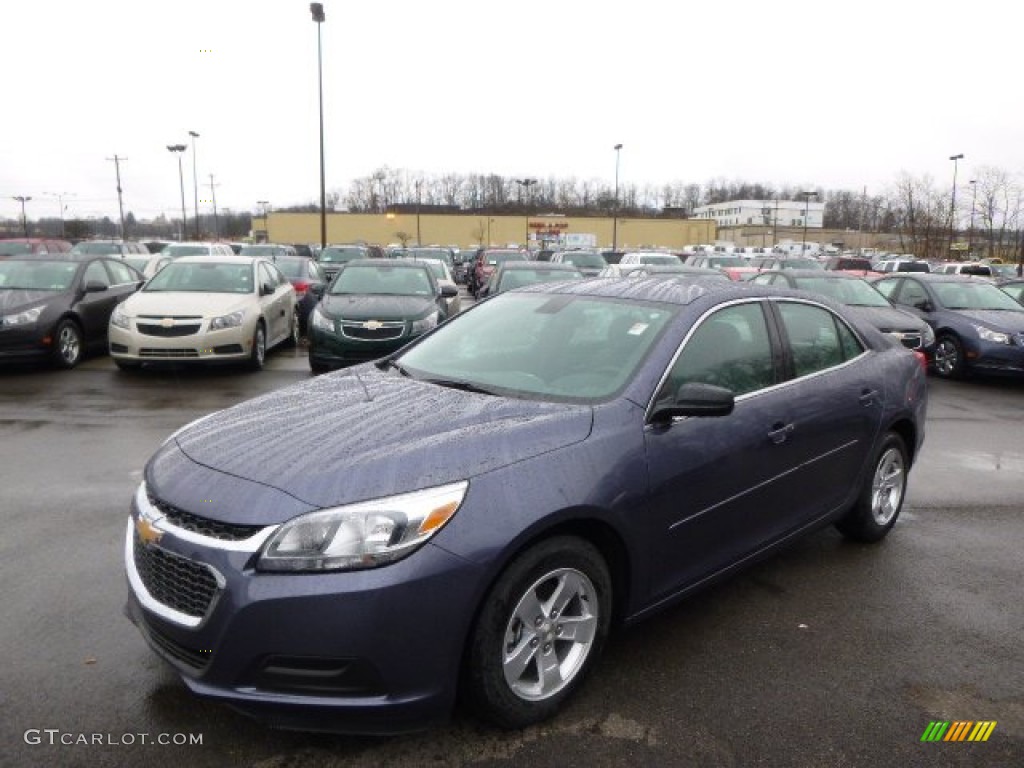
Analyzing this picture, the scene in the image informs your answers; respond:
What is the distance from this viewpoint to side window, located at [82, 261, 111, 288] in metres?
11.6

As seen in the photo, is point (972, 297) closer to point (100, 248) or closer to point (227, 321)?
point (227, 321)

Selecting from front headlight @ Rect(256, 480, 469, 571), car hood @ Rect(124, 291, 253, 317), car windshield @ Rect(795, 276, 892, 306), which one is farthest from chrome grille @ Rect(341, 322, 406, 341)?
front headlight @ Rect(256, 480, 469, 571)

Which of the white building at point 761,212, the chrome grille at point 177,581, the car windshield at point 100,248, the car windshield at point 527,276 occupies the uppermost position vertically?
the white building at point 761,212

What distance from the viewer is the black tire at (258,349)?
10.9m

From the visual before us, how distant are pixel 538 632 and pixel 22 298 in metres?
10.4

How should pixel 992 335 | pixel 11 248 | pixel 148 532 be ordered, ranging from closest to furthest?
1. pixel 148 532
2. pixel 992 335
3. pixel 11 248

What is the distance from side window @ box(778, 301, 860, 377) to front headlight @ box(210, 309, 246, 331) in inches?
313

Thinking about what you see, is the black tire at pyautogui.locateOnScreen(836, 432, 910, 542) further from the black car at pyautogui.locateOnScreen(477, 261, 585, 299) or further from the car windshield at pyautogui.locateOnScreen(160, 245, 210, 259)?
the car windshield at pyautogui.locateOnScreen(160, 245, 210, 259)

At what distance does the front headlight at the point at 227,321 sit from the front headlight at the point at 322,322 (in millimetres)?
960

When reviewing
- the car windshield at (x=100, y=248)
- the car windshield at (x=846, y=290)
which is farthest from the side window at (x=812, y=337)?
the car windshield at (x=100, y=248)

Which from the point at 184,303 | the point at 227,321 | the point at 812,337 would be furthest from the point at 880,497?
the point at 184,303

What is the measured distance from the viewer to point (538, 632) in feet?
9.38

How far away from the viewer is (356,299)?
36.4ft

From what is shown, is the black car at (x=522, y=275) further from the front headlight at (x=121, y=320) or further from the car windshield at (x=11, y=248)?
the car windshield at (x=11, y=248)
